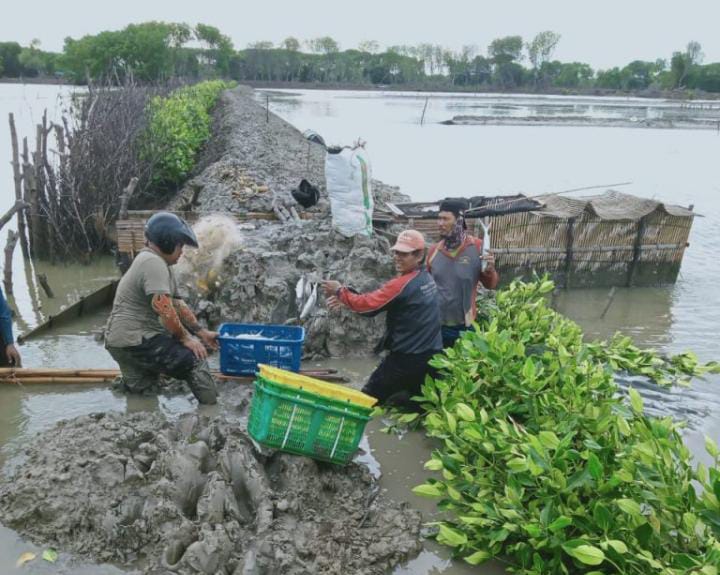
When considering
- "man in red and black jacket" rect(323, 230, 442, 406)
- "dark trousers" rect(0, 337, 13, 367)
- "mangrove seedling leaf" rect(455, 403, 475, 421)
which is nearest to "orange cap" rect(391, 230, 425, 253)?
"man in red and black jacket" rect(323, 230, 442, 406)

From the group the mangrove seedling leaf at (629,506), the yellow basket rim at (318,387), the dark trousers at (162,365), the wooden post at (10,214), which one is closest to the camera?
the mangrove seedling leaf at (629,506)

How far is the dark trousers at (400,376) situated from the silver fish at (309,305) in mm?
1683

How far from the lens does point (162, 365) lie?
501 centimetres

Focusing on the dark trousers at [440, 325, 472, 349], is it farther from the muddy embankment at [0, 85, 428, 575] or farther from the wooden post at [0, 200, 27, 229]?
the wooden post at [0, 200, 27, 229]

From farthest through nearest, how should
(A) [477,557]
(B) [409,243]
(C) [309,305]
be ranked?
(C) [309,305] → (B) [409,243] → (A) [477,557]

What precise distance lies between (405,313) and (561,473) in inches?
74.8

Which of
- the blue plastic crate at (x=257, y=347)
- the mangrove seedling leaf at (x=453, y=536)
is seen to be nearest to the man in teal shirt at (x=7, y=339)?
the blue plastic crate at (x=257, y=347)

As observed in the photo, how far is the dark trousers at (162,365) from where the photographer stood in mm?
4961

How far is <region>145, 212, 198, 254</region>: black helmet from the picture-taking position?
4.69 m

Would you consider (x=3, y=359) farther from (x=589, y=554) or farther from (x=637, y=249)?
(x=637, y=249)

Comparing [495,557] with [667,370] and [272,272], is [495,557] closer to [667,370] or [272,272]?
[667,370]

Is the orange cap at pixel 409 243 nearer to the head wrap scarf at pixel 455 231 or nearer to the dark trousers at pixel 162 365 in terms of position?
the head wrap scarf at pixel 455 231

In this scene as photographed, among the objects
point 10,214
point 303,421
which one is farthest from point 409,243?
point 10,214

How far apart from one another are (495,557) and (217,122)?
2365cm
